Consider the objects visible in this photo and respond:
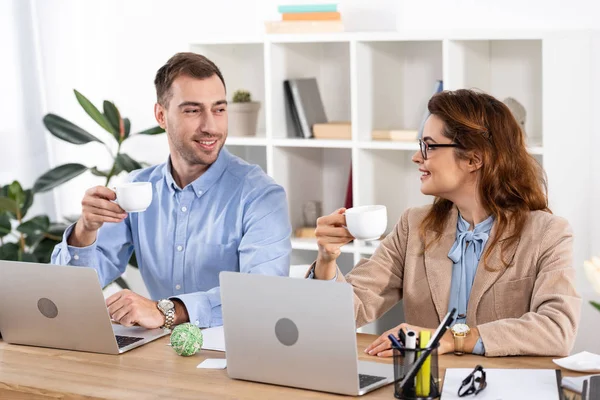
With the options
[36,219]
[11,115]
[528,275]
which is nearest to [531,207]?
[528,275]

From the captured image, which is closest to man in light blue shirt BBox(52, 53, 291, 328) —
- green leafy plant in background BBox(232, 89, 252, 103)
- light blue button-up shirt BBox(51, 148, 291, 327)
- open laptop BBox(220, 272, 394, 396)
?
light blue button-up shirt BBox(51, 148, 291, 327)

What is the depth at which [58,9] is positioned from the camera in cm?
486

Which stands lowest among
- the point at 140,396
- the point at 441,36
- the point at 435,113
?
the point at 140,396

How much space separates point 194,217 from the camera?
9.30ft

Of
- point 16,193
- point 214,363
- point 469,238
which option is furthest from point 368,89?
point 214,363

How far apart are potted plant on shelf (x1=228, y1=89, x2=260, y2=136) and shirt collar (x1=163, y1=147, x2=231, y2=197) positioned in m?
1.27

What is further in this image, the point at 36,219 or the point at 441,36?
the point at 36,219

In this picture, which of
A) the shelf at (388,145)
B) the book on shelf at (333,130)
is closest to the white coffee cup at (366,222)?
the shelf at (388,145)

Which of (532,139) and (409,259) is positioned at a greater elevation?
(532,139)

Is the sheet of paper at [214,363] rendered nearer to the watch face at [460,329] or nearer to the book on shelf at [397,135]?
the watch face at [460,329]

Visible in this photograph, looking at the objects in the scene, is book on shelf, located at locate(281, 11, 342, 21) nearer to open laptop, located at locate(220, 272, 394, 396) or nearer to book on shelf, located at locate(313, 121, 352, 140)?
book on shelf, located at locate(313, 121, 352, 140)

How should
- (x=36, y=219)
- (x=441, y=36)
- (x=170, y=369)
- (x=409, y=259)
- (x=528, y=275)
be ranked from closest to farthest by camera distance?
1. (x=170, y=369)
2. (x=528, y=275)
3. (x=409, y=259)
4. (x=441, y=36)
5. (x=36, y=219)

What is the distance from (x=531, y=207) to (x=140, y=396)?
3.80 feet

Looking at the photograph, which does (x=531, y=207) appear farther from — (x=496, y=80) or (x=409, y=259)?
(x=496, y=80)
